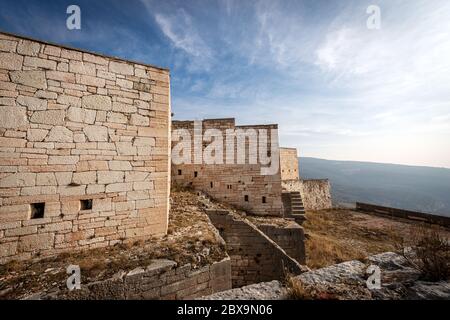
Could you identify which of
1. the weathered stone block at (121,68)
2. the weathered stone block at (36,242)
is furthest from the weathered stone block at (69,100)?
the weathered stone block at (36,242)

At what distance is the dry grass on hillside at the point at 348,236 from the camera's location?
28.5 feet

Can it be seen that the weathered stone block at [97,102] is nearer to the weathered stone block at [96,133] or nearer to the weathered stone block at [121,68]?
the weathered stone block at [96,133]

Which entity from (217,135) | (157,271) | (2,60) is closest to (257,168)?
(217,135)

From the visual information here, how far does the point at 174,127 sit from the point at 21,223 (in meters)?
8.22

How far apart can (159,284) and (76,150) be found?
3626 millimetres

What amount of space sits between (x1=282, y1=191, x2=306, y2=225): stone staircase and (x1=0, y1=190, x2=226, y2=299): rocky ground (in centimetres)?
736

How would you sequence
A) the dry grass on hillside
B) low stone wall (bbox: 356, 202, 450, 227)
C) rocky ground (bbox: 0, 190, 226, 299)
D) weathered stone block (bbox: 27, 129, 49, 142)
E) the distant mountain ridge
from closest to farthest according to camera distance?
rocky ground (bbox: 0, 190, 226, 299)
weathered stone block (bbox: 27, 129, 49, 142)
the dry grass on hillside
low stone wall (bbox: 356, 202, 450, 227)
the distant mountain ridge

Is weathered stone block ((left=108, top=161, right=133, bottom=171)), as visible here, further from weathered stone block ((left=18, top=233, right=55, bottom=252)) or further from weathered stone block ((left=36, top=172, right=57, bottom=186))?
weathered stone block ((left=18, top=233, right=55, bottom=252))

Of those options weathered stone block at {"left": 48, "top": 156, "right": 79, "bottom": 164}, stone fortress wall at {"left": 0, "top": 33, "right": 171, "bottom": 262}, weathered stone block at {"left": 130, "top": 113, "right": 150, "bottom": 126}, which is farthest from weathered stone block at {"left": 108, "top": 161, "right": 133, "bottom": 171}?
weathered stone block at {"left": 130, "top": 113, "right": 150, "bottom": 126}

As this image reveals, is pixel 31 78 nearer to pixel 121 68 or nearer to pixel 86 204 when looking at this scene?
pixel 121 68

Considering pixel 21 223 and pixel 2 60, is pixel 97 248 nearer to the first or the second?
pixel 21 223

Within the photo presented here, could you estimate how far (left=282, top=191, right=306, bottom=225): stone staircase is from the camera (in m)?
11.7

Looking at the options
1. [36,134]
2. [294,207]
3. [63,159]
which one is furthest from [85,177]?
[294,207]

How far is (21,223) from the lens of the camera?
13.8 ft
